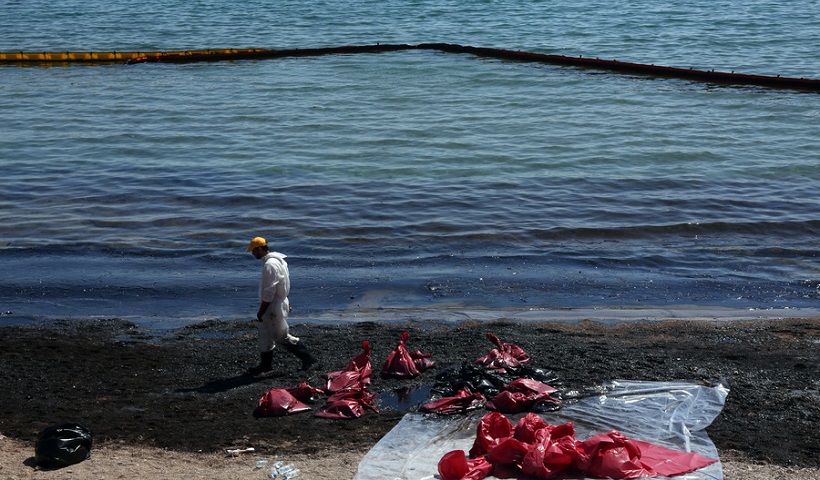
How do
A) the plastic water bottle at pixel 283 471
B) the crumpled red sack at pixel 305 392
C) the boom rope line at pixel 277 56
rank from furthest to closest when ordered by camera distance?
1. the boom rope line at pixel 277 56
2. the crumpled red sack at pixel 305 392
3. the plastic water bottle at pixel 283 471

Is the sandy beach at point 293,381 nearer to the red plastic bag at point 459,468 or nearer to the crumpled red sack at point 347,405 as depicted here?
the crumpled red sack at point 347,405

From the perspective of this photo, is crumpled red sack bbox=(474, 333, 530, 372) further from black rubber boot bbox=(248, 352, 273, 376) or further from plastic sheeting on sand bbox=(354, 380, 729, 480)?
black rubber boot bbox=(248, 352, 273, 376)

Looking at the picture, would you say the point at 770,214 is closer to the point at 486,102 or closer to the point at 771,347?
the point at 771,347

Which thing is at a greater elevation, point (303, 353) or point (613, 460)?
point (613, 460)

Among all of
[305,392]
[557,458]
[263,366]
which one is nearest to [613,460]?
[557,458]

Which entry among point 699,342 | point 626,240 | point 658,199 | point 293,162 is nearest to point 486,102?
point 293,162

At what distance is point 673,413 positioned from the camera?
8.73 meters

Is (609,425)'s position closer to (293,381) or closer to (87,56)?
(293,381)

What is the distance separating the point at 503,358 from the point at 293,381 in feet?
7.43

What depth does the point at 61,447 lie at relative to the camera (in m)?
7.82

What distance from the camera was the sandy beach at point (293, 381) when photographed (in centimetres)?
802

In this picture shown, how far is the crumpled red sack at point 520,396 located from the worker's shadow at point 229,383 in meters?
2.55

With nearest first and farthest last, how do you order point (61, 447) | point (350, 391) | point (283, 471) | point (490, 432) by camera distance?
point (283, 471)
point (61, 447)
point (490, 432)
point (350, 391)

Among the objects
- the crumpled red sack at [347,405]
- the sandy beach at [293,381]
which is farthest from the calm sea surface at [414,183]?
the crumpled red sack at [347,405]
